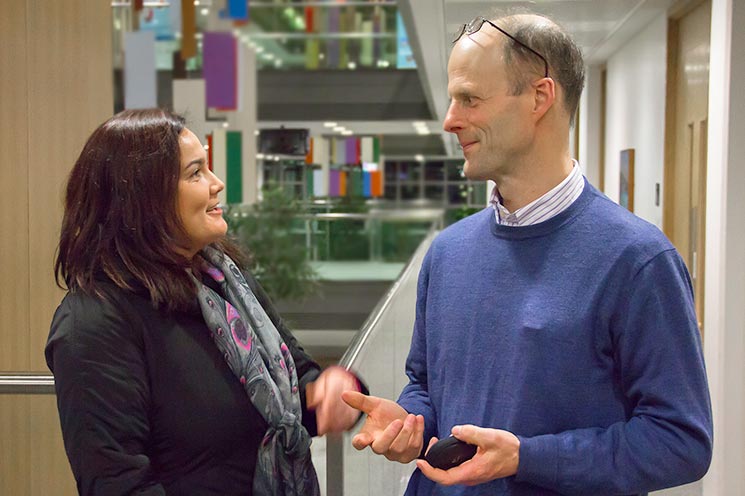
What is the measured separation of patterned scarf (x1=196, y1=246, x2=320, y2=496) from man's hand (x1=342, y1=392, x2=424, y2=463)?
0.22 m

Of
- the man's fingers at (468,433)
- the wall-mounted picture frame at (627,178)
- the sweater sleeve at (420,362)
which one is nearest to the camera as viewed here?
the man's fingers at (468,433)

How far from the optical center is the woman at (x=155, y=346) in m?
1.63

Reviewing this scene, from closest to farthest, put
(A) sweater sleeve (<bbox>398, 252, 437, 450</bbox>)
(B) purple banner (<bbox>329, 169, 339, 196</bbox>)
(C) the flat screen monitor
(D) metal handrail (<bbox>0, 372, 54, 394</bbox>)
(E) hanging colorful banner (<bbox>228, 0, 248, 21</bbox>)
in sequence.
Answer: (A) sweater sleeve (<bbox>398, 252, 437, 450</bbox>) → (E) hanging colorful banner (<bbox>228, 0, 248, 21</bbox>) → (D) metal handrail (<bbox>0, 372, 54, 394</bbox>) → (C) the flat screen monitor → (B) purple banner (<bbox>329, 169, 339, 196</bbox>)

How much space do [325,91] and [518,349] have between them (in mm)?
11607

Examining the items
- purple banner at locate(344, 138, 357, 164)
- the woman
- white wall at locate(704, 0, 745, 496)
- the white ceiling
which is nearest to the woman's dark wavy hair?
the woman

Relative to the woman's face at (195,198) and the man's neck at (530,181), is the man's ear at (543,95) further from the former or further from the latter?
the woman's face at (195,198)

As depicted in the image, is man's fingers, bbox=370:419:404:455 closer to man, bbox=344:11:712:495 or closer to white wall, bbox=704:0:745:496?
man, bbox=344:11:712:495

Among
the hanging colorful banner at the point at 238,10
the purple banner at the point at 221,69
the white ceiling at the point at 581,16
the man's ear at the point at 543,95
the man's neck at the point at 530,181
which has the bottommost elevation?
the man's neck at the point at 530,181

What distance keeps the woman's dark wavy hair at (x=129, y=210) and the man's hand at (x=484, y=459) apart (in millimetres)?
582

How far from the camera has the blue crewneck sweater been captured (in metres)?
1.45

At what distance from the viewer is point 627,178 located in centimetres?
546

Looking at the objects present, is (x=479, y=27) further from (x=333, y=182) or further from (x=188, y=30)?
(x=333, y=182)

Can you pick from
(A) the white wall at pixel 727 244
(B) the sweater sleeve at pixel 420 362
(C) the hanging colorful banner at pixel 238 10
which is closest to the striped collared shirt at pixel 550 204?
(B) the sweater sleeve at pixel 420 362

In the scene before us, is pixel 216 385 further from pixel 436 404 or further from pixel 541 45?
pixel 541 45
